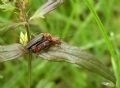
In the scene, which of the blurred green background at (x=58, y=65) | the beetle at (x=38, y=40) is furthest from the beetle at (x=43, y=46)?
the blurred green background at (x=58, y=65)

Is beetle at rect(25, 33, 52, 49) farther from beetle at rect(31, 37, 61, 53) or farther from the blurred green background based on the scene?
the blurred green background

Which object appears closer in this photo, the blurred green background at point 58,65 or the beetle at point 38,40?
the beetle at point 38,40

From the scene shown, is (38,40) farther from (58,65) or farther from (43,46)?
(58,65)

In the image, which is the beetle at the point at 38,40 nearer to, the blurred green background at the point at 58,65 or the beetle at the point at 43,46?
the beetle at the point at 43,46

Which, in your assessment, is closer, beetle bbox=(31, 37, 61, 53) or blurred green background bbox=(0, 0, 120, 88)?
beetle bbox=(31, 37, 61, 53)

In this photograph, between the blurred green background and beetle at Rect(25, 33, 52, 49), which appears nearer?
beetle at Rect(25, 33, 52, 49)

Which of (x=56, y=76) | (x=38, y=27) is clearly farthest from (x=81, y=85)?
(x=38, y=27)

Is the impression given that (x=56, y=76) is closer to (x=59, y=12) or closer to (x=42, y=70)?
(x=42, y=70)

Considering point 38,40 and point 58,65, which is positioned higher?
point 38,40

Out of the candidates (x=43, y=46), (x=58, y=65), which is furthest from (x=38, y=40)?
(x=58, y=65)

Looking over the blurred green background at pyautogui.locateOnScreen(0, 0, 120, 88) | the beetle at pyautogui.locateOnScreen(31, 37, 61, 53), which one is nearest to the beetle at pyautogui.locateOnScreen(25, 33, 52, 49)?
the beetle at pyautogui.locateOnScreen(31, 37, 61, 53)

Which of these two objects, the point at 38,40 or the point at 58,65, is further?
the point at 58,65

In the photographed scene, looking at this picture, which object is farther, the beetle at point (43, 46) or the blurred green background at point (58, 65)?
the blurred green background at point (58, 65)
